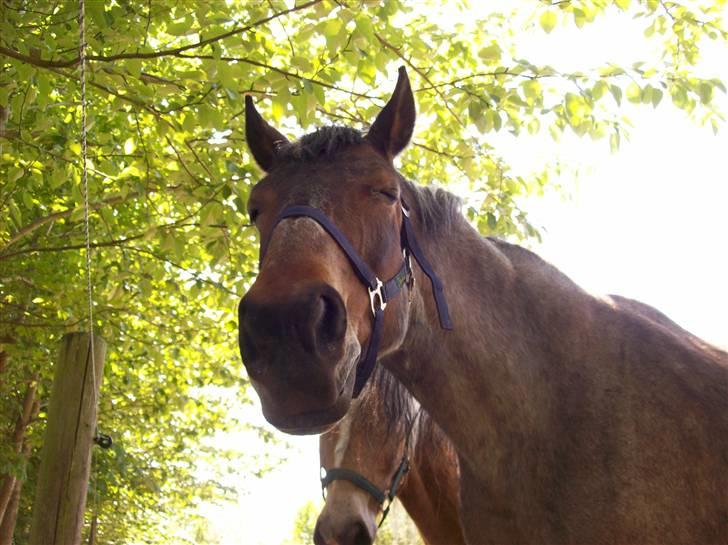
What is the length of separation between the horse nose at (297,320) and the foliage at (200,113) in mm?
2037

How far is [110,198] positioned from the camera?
6.29 m

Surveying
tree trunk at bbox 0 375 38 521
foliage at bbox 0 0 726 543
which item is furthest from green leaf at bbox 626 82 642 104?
tree trunk at bbox 0 375 38 521

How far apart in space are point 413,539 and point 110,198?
392cm

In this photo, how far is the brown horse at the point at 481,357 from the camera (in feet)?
8.02

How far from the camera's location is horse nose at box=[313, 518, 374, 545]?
4.23m

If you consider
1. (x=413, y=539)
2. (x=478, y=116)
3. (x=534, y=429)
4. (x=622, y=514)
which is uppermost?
(x=478, y=116)

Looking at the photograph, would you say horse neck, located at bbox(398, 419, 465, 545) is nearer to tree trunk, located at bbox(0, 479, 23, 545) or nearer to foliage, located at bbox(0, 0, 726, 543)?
foliage, located at bbox(0, 0, 726, 543)

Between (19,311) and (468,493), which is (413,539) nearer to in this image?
(468,493)

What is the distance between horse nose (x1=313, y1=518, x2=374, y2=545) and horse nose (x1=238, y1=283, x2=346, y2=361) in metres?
2.15

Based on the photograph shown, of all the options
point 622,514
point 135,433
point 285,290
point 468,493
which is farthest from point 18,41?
point 135,433

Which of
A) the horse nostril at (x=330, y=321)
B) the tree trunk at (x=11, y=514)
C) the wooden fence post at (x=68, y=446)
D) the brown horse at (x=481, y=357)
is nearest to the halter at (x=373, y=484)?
the wooden fence post at (x=68, y=446)

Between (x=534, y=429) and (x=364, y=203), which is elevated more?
(x=364, y=203)

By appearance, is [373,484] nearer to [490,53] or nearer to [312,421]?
[312,421]

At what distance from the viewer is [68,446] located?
4.43 metres
